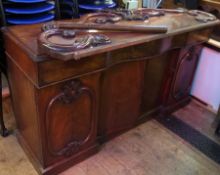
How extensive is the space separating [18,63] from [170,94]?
1225 millimetres

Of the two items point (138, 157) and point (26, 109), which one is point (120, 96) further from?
Result: point (26, 109)

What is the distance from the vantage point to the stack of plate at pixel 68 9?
1777 millimetres

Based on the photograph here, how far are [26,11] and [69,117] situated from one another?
68cm

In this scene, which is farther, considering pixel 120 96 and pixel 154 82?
pixel 154 82

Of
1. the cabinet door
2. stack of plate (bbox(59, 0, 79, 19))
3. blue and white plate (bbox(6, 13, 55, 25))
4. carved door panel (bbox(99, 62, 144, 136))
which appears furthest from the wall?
blue and white plate (bbox(6, 13, 55, 25))

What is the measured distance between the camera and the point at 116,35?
145 centimetres

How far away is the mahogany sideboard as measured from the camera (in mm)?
1294

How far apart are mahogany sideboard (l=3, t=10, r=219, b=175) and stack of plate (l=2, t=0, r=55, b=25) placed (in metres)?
0.14

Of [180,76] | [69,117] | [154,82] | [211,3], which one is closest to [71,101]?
[69,117]

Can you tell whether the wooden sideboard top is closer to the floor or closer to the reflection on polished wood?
the reflection on polished wood

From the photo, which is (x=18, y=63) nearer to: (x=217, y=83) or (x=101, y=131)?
(x=101, y=131)

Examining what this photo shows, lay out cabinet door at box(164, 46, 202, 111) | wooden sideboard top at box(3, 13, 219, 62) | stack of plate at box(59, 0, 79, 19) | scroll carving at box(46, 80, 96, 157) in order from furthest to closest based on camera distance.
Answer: cabinet door at box(164, 46, 202, 111), stack of plate at box(59, 0, 79, 19), scroll carving at box(46, 80, 96, 157), wooden sideboard top at box(3, 13, 219, 62)

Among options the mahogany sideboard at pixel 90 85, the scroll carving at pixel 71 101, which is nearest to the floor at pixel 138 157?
the mahogany sideboard at pixel 90 85

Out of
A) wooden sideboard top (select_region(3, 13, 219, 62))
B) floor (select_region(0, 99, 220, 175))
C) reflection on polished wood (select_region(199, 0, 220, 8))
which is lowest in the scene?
floor (select_region(0, 99, 220, 175))
